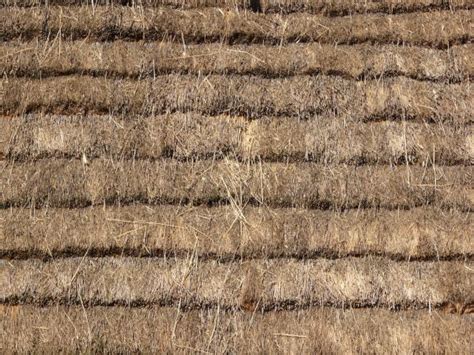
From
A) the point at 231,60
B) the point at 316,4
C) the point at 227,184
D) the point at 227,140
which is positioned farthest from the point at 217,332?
the point at 316,4

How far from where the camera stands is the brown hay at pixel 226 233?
100.0 inches

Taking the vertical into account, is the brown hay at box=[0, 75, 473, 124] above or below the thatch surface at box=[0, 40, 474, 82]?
below

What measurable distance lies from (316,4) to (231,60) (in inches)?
20.3

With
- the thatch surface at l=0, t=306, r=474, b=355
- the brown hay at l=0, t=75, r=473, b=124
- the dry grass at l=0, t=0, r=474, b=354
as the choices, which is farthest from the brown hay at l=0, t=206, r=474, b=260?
the brown hay at l=0, t=75, r=473, b=124

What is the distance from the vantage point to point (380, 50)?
2.85m

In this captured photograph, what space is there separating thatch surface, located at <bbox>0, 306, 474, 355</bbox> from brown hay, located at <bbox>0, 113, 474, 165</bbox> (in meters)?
0.68

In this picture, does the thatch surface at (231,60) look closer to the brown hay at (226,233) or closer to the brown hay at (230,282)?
the brown hay at (226,233)

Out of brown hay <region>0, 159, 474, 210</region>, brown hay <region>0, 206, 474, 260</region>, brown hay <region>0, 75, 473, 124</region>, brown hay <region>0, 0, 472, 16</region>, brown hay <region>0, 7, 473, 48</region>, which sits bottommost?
brown hay <region>0, 206, 474, 260</region>

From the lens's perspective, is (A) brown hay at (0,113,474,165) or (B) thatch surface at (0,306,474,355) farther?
(A) brown hay at (0,113,474,165)

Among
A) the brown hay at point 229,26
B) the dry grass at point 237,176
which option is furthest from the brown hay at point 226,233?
the brown hay at point 229,26

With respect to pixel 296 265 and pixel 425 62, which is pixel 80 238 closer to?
pixel 296 265

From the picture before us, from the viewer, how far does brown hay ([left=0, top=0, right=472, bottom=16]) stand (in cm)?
285

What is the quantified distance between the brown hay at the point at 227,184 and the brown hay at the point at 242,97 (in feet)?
0.86

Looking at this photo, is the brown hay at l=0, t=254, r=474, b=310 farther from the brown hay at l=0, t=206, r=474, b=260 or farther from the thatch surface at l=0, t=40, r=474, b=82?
the thatch surface at l=0, t=40, r=474, b=82
